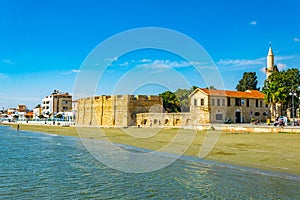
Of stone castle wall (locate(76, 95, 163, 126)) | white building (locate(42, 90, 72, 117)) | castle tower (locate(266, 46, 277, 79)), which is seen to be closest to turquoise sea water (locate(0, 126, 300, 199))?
stone castle wall (locate(76, 95, 163, 126))

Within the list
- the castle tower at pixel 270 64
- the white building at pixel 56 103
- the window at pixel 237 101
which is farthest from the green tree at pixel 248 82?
the white building at pixel 56 103

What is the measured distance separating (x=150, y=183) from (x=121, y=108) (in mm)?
41567

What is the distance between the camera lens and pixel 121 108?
52.9m

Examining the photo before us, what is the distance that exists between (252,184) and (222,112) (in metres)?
32.2

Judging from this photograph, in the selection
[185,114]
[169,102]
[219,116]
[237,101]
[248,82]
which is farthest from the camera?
[248,82]

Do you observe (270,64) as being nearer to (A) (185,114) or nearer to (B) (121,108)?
(A) (185,114)

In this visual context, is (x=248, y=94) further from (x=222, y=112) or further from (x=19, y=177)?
(x=19, y=177)

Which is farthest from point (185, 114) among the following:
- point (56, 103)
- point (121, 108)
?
point (56, 103)

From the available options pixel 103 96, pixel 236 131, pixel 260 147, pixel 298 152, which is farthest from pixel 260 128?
pixel 103 96

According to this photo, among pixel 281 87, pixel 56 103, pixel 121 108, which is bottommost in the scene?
pixel 121 108

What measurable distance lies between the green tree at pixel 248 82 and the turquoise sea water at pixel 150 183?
209 ft

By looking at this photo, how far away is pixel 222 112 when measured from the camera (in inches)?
1663

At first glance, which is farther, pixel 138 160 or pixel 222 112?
pixel 222 112

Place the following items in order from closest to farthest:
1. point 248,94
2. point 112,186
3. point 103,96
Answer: point 112,186 < point 248,94 < point 103,96
